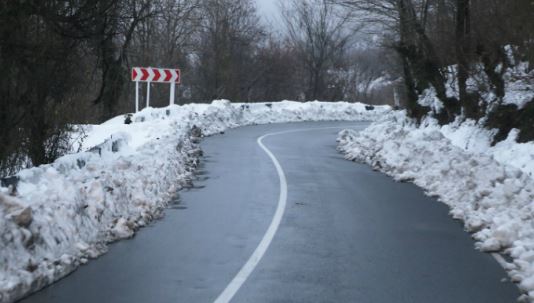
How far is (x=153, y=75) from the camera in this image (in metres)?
29.8

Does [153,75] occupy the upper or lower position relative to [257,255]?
upper

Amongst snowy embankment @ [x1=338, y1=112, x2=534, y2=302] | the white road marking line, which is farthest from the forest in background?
the white road marking line

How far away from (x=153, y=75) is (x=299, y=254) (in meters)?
22.1

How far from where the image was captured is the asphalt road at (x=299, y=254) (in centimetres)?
706

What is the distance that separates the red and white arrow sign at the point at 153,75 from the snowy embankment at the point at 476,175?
34.6ft

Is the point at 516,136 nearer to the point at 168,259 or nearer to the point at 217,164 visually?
the point at 217,164

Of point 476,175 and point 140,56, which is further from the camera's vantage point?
point 140,56

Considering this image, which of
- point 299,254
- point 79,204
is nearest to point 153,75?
point 79,204

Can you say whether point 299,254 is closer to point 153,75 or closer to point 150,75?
point 150,75

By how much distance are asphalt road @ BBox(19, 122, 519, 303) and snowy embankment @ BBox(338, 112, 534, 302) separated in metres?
0.32

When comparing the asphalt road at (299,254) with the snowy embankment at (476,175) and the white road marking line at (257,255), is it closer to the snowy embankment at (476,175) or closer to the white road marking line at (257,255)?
the white road marking line at (257,255)

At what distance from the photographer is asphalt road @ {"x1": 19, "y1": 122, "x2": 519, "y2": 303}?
7062mm

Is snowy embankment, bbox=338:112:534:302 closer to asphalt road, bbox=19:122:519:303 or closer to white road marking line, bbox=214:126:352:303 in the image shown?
asphalt road, bbox=19:122:519:303

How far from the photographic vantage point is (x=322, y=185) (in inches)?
594
